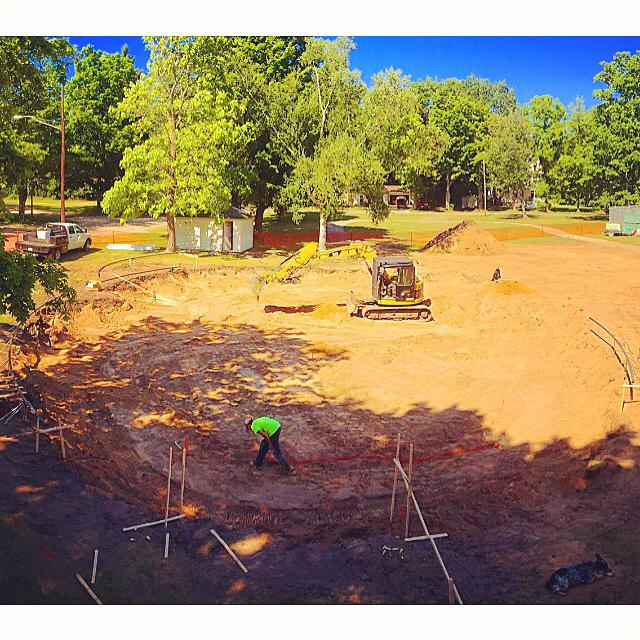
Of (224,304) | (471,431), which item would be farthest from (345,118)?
(471,431)

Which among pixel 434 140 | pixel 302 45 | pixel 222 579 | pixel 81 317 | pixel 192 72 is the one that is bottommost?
pixel 222 579

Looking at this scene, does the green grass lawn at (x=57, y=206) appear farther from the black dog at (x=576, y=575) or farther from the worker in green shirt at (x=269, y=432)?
the black dog at (x=576, y=575)

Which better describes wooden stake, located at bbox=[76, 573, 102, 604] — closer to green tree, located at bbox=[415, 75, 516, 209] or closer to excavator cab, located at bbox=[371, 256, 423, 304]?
excavator cab, located at bbox=[371, 256, 423, 304]

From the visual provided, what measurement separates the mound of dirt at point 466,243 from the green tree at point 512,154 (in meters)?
32.0

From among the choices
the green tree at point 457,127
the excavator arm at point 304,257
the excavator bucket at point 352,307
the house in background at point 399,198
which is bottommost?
the excavator bucket at point 352,307

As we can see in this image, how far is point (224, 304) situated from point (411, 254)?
65.0ft

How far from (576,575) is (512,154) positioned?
76153mm

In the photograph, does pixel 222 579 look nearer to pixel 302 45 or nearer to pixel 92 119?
pixel 302 45

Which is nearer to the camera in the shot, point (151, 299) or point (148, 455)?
point (148, 455)

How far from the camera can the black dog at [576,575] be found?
11648mm

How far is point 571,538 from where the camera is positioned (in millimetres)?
13391

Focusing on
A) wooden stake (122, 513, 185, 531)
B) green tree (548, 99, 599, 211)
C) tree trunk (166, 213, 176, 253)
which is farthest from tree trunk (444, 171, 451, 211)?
wooden stake (122, 513, 185, 531)

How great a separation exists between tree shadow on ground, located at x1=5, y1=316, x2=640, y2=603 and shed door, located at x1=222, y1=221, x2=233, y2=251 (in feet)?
77.1

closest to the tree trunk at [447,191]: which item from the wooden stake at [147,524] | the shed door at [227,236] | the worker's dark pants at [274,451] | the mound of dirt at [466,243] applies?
the mound of dirt at [466,243]
